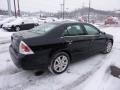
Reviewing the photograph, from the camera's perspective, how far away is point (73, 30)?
14.9 ft

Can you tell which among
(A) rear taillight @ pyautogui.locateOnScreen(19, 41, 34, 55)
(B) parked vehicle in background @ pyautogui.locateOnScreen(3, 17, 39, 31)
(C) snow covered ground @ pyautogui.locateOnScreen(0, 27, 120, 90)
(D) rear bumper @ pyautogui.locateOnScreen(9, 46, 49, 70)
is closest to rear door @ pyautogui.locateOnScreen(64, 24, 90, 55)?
(C) snow covered ground @ pyautogui.locateOnScreen(0, 27, 120, 90)

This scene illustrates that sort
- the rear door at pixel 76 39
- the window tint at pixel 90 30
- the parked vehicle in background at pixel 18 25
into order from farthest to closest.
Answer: the parked vehicle in background at pixel 18 25 → the window tint at pixel 90 30 → the rear door at pixel 76 39

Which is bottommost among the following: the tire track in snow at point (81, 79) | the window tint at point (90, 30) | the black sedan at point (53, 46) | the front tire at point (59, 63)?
the tire track in snow at point (81, 79)

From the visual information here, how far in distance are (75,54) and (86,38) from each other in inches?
28.8

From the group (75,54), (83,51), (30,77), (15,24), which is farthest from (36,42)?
(15,24)

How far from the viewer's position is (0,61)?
5.29 m

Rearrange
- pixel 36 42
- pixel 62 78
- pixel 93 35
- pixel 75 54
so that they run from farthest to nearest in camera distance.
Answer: pixel 93 35
pixel 75 54
pixel 62 78
pixel 36 42

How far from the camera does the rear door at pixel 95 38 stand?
505cm

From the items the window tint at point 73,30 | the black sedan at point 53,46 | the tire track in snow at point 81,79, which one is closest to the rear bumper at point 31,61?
the black sedan at point 53,46

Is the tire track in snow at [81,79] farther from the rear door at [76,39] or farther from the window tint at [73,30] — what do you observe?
the window tint at [73,30]

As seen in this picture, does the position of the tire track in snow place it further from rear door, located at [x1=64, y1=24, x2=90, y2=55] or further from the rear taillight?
the rear taillight

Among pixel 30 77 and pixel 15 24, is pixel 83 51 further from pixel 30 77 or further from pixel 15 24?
pixel 15 24

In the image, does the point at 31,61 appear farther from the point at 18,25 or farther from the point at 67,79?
the point at 18,25

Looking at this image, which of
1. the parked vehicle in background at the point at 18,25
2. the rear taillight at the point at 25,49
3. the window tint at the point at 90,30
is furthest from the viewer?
the parked vehicle in background at the point at 18,25
